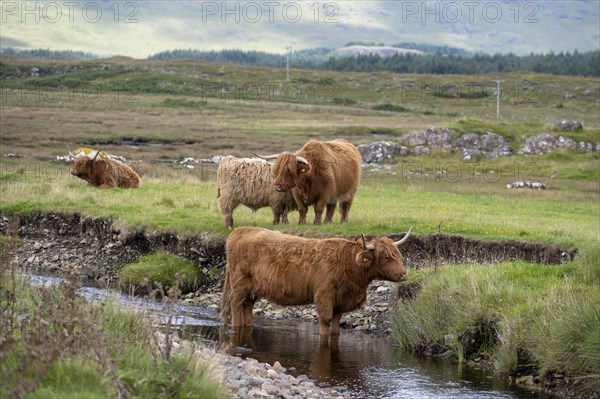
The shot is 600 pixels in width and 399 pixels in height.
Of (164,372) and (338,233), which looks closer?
(164,372)

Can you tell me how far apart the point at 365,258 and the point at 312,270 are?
0.88m

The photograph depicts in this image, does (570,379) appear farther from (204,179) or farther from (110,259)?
(204,179)

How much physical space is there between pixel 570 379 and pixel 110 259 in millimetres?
10888

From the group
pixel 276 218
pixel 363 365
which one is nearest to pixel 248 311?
pixel 363 365

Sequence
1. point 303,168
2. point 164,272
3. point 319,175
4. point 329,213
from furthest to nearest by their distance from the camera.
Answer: point 329,213
point 319,175
point 303,168
point 164,272

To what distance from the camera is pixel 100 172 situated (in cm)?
2550

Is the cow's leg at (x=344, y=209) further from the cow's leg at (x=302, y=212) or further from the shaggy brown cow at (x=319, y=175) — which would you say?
the cow's leg at (x=302, y=212)

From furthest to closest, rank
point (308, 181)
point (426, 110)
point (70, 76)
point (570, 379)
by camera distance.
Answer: point (70, 76), point (426, 110), point (308, 181), point (570, 379)

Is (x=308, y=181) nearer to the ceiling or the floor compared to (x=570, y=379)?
nearer to the ceiling

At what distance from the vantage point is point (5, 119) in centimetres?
5466

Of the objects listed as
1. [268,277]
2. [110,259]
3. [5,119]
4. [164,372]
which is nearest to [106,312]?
[164,372]

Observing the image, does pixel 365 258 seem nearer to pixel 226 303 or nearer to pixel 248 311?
pixel 248 311

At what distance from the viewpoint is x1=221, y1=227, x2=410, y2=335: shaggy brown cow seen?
12539 mm

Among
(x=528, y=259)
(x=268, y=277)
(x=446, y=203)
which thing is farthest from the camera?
(x=446, y=203)
